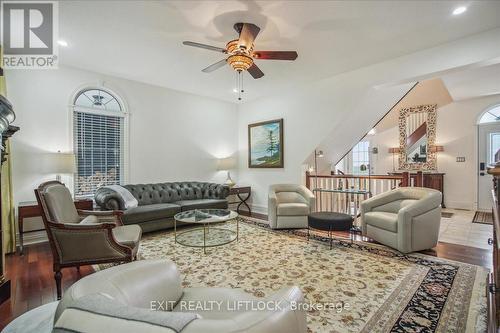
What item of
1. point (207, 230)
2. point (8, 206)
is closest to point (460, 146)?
point (207, 230)

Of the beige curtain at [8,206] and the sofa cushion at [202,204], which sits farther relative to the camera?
the sofa cushion at [202,204]

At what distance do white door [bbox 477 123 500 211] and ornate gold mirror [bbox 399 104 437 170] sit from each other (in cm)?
94

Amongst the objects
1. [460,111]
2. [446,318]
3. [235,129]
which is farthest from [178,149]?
[460,111]

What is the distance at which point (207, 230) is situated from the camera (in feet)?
13.9

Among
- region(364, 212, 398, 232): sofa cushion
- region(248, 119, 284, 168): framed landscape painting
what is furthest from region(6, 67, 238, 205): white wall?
region(364, 212, 398, 232): sofa cushion

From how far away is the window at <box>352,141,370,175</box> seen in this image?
830 cm

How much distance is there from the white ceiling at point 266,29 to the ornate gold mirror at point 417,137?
389cm

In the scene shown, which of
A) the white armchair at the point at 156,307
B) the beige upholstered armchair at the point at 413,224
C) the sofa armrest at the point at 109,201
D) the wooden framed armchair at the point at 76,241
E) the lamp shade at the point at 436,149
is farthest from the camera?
the lamp shade at the point at 436,149

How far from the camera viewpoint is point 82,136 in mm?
4293

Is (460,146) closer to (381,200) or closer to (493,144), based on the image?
(493,144)

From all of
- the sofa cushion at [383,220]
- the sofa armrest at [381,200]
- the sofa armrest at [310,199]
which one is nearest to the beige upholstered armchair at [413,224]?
the sofa cushion at [383,220]

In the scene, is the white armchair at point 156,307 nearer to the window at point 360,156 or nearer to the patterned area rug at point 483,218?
the patterned area rug at point 483,218

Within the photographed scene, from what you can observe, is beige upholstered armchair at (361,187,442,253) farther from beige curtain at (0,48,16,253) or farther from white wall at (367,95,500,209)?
beige curtain at (0,48,16,253)

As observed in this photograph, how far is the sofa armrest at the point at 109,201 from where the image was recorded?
365 cm
